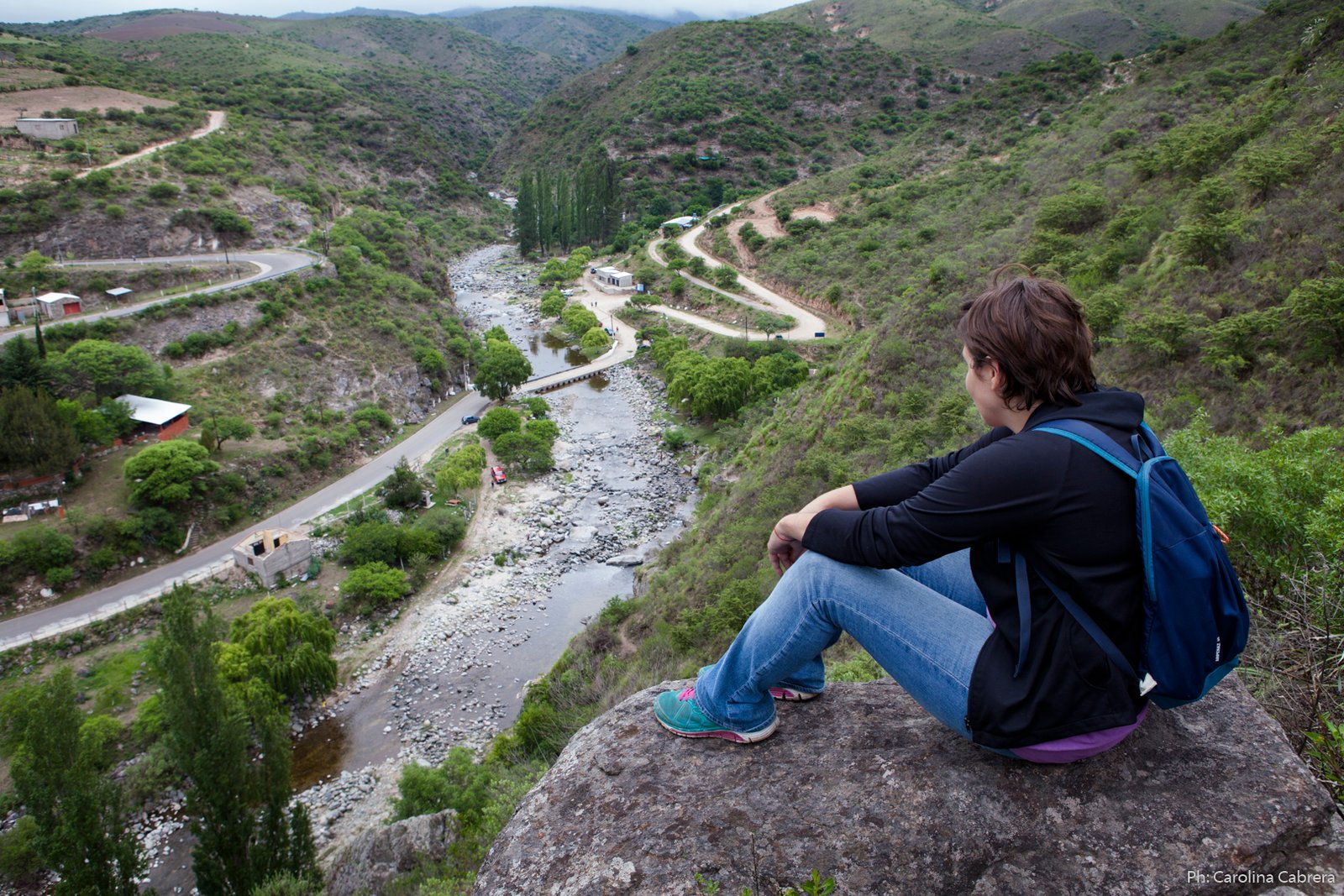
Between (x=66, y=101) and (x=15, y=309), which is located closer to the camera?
(x=15, y=309)

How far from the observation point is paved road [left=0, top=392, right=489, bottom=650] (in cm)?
2053

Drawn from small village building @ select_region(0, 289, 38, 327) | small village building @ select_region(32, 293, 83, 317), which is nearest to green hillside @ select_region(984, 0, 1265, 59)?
small village building @ select_region(32, 293, 83, 317)

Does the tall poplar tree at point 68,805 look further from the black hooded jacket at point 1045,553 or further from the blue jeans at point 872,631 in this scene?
the black hooded jacket at point 1045,553

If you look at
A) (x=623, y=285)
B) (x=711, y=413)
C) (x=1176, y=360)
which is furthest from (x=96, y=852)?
(x=623, y=285)

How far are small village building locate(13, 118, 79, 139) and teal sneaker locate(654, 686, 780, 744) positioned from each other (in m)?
60.6

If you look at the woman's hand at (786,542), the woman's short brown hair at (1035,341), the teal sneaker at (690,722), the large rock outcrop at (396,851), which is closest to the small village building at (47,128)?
the large rock outcrop at (396,851)

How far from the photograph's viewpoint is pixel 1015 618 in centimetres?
257

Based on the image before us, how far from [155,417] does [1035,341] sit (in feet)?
107

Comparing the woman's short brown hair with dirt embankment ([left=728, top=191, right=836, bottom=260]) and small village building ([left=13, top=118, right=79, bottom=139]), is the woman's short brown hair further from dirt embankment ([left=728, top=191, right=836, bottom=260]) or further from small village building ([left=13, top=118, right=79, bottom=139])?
small village building ([left=13, top=118, right=79, bottom=139])

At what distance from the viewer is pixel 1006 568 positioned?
2.58 m

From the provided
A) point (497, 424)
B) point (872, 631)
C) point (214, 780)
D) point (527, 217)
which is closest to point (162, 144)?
point (527, 217)

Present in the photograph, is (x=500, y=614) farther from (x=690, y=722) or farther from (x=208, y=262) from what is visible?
(x=208, y=262)

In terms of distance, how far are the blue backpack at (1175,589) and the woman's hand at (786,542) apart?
1.06 meters

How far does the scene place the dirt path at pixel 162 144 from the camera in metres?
42.6
